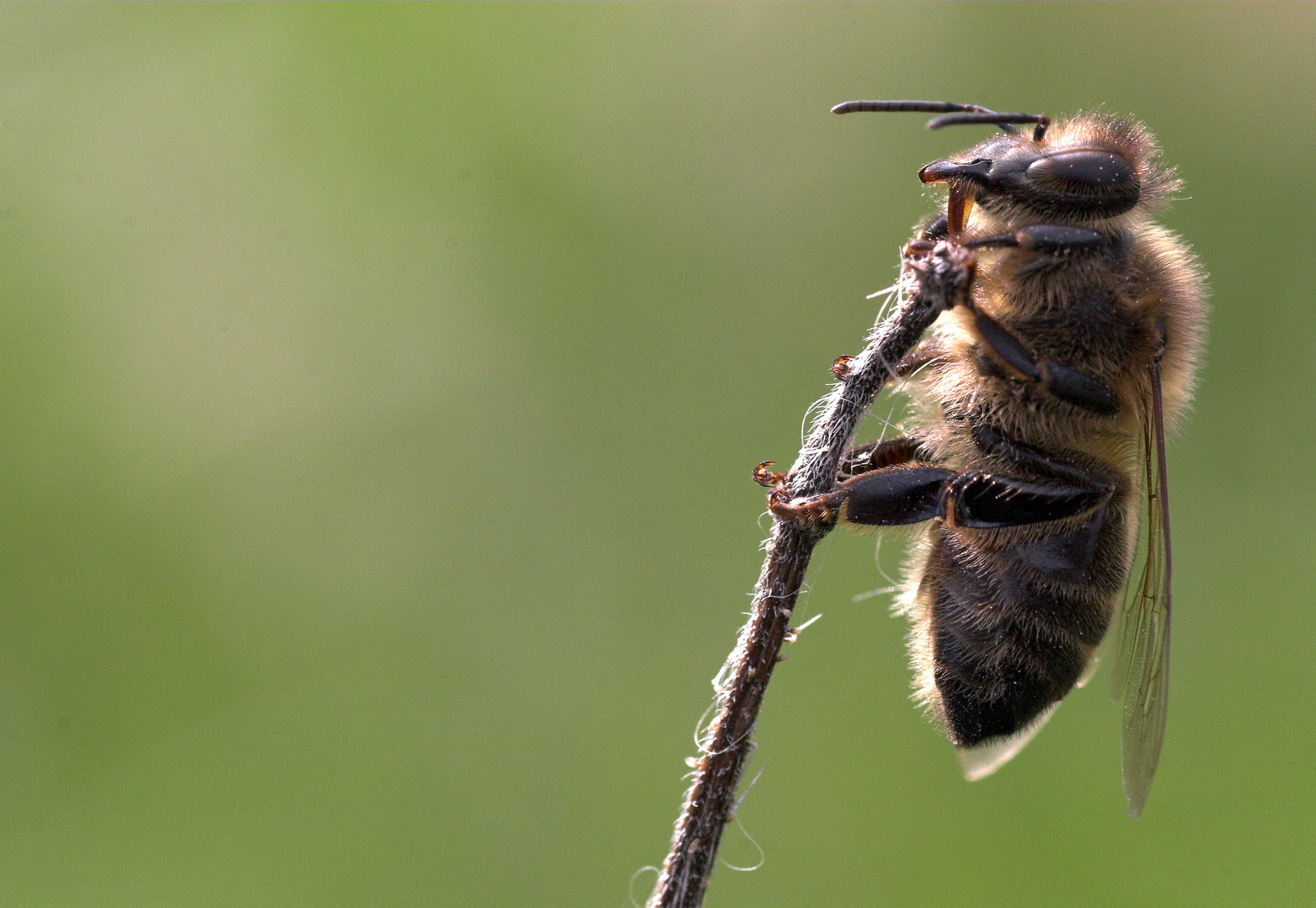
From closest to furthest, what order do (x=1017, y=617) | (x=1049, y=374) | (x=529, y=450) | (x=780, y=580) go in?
(x=780, y=580), (x=1049, y=374), (x=1017, y=617), (x=529, y=450)

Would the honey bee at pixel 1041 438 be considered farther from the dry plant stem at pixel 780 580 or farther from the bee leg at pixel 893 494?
the dry plant stem at pixel 780 580

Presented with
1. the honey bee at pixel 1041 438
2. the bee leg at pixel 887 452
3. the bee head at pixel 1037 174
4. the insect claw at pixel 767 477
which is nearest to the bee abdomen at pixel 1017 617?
the honey bee at pixel 1041 438

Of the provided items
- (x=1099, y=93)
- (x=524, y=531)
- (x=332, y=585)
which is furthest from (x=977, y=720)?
(x=1099, y=93)

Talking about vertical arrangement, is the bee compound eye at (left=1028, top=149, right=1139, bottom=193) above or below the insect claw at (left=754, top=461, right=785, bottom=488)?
above

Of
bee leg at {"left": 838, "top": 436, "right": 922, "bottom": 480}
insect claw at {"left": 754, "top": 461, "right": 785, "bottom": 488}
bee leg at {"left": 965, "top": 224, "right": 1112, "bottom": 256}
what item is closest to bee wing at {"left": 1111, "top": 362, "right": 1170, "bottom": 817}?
bee leg at {"left": 965, "top": 224, "right": 1112, "bottom": 256}

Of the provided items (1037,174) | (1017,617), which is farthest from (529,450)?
(1037,174)

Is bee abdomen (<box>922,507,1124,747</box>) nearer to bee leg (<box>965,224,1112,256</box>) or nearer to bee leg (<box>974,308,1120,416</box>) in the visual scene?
bee leg (<box>974,308,1120,416</box>)

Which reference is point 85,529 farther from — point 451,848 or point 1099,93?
point 1099,93

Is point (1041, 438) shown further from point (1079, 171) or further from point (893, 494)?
point (1079, 171)
